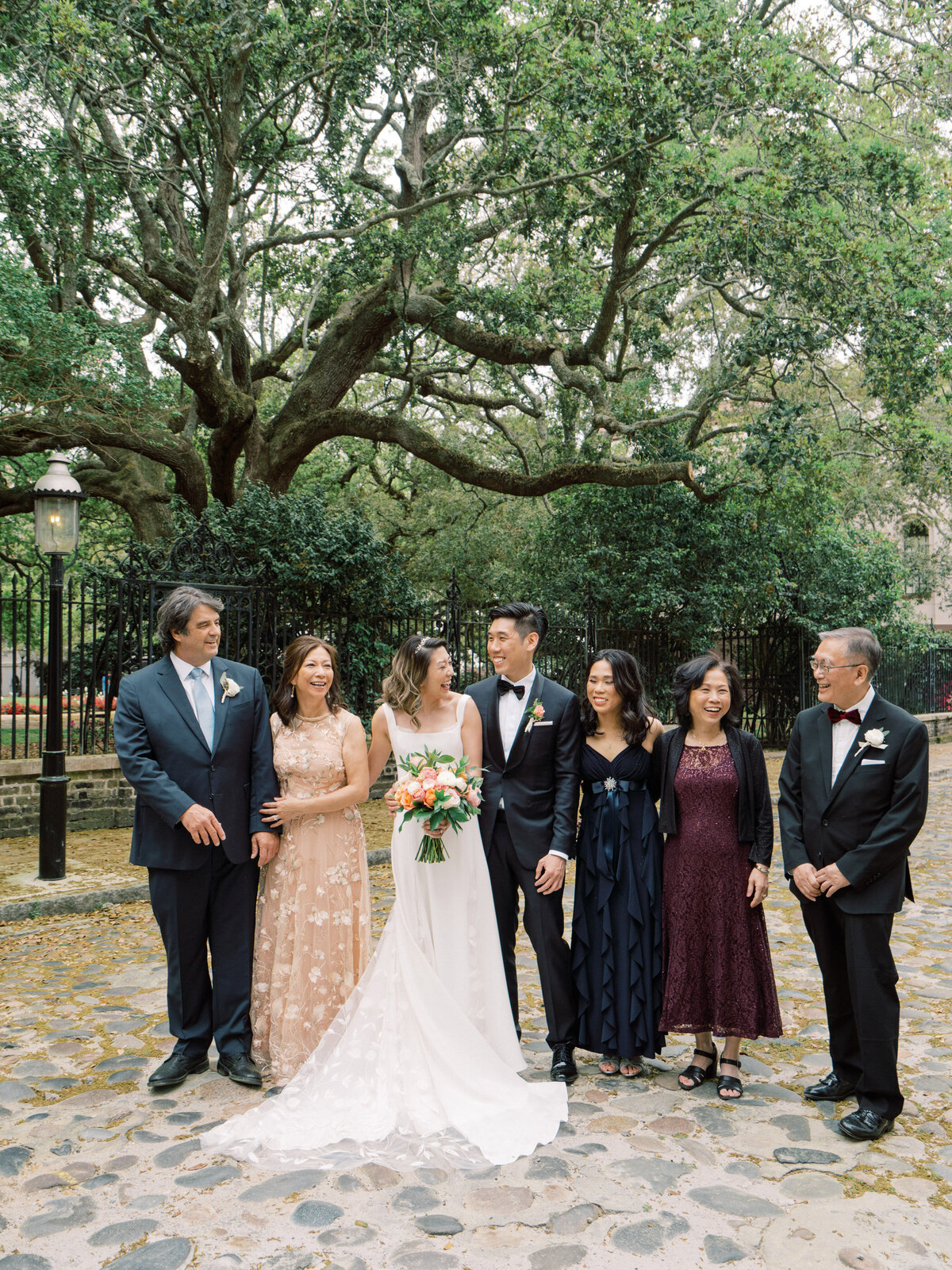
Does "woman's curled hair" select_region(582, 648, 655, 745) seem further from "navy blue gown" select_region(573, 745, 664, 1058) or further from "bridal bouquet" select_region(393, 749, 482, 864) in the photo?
"bridal bouquet" select_region(393, 749, 482, 864)

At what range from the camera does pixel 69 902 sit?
7.80 meters

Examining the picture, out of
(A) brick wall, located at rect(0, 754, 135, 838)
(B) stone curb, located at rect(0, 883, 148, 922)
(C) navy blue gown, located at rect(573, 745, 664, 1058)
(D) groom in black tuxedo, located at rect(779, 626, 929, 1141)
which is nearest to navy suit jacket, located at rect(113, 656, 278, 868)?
(C) navy blue gown, located at rect(573, 745, 664, 1058)

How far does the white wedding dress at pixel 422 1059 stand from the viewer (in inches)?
145

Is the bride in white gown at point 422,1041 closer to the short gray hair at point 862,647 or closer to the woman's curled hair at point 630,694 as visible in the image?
the woman's curled hair at point 630,694

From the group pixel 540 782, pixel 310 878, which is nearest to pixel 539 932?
pixel 540 782

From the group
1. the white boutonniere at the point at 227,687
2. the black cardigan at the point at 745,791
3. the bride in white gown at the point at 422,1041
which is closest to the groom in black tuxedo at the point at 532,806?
the bride in white gown at the point at 422,1041

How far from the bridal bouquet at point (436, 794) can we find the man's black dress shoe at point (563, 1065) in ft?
3.38

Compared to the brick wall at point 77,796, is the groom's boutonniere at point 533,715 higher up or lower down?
higher up

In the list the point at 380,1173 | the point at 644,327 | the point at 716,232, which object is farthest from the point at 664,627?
the point at 380,1173

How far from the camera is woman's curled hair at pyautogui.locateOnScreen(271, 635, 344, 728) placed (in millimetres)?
4629

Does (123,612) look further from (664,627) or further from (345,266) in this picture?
(664,627)

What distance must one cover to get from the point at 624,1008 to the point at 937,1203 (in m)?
1.42

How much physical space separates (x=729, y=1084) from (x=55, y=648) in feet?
22.1

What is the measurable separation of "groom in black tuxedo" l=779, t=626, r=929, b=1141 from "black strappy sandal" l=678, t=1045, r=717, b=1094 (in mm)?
439
